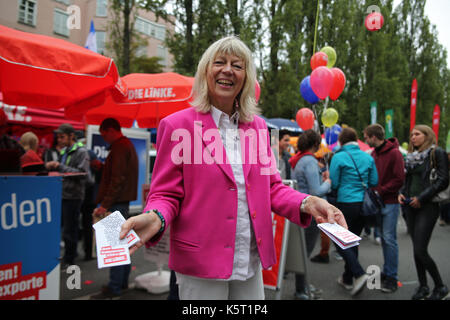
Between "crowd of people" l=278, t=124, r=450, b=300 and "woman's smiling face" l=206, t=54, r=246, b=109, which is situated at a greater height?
"woman's smiling face" l=206, t=54, r=246, b=109

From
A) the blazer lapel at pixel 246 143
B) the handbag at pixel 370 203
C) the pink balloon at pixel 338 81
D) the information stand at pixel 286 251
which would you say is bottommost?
the information stand at pixel 286 251

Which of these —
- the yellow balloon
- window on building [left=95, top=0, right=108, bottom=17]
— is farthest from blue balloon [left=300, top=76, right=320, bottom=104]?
window on building [left=95, top=0, right=108, bottom=17]

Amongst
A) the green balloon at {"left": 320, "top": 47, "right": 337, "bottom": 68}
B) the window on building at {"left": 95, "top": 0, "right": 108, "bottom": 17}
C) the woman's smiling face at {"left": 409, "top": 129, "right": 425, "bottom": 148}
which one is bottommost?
the woman's smiling face at {"left": 409, "top": 129, "right": 425, "bottom": 148}

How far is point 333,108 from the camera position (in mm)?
3207

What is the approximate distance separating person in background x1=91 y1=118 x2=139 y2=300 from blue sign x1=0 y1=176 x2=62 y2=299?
0.87m

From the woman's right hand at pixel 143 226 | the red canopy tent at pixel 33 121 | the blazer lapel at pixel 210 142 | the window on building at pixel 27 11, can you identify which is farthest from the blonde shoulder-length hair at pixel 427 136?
the red canopy tent at pixel 33 121

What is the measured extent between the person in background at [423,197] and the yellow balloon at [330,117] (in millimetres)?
1036

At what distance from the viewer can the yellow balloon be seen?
10.4 ft

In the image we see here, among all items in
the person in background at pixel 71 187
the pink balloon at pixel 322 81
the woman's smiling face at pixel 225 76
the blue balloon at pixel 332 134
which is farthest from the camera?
the blue balloon at pixel 332 134

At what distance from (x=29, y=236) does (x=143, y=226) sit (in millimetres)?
1839

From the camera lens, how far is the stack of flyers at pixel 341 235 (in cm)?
106

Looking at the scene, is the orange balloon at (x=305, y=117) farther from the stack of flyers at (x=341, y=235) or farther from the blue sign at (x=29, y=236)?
the stack of flyers at (x=341, y=235)

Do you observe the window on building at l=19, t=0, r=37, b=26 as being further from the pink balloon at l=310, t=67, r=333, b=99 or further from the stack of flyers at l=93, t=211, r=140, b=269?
the pink balloon at l=310, t=67, r=333, b=99
